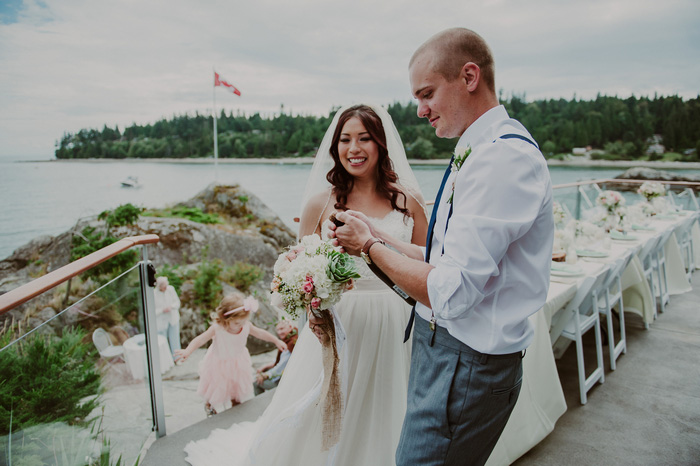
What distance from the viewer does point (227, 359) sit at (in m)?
3.28

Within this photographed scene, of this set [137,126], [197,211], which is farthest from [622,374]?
[137,126]

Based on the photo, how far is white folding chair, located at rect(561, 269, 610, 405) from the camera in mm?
2988

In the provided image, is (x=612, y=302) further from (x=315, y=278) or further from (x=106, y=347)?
(x=106, y=347)

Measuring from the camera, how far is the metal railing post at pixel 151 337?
253 cm

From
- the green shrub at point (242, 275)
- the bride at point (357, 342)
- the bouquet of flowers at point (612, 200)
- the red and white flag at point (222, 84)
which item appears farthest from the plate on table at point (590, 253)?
the red and white flag at point (222, 84)

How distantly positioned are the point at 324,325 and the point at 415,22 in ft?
166

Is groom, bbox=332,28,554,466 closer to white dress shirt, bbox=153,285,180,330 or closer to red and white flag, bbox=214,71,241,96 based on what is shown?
white dress shirt, bbox=153,285,180,330

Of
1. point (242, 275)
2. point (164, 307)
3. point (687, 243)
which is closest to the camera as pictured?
point (164, 307)

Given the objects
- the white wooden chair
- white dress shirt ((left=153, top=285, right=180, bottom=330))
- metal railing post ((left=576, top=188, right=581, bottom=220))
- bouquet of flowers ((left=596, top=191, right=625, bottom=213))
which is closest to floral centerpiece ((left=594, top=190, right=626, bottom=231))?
bouquet of flowers ((left=596, top=191, right=625, bottom=213))

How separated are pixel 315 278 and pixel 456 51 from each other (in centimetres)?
84

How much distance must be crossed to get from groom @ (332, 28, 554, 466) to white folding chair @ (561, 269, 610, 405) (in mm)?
2162

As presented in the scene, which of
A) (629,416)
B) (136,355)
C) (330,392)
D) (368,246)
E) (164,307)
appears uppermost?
(368,246)

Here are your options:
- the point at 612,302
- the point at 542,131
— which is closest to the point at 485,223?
the point at 612,302

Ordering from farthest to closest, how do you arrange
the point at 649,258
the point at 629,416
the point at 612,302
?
the point at 649,258 → the point at 612,302 → the point at 629,416
